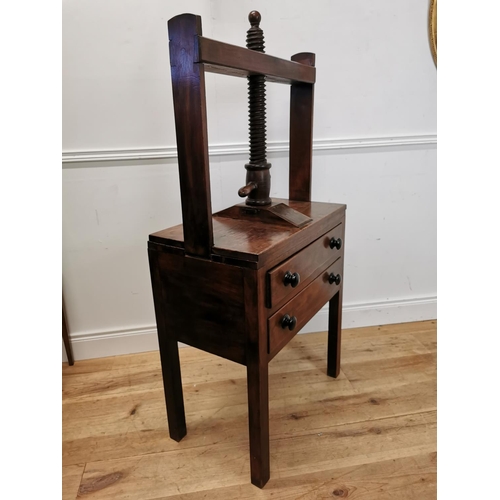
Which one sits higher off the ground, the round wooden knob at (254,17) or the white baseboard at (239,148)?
the round wooden knob at (254,17)

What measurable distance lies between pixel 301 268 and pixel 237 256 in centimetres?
28

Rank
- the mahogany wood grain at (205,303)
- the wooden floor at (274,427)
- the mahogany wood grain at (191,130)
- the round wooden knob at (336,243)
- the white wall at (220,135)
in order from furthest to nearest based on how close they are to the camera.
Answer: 1. the white wall at (220,135)
2. the round wooden knob at (336,243)
3. the wooden floor at (274,427)
4. the mahogany wood grain at (205,303)
5. the mahogany wood grain at (191,130)

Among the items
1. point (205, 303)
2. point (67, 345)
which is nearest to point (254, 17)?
point (205, 303)

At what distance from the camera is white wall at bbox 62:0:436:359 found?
5.21 ft

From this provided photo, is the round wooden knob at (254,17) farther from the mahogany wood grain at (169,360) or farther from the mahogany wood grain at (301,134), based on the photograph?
the mahogany wood grain at (169,360)

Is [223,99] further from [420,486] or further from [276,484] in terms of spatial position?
[420,486]

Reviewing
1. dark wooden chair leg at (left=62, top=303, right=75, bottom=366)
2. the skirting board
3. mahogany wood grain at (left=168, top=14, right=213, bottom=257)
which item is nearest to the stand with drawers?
mahogany wood grain at (left=168, top=14, right=213, bottom=257)

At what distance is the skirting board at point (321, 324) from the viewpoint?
6.14 ft

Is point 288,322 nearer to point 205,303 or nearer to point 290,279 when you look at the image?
point 290,279

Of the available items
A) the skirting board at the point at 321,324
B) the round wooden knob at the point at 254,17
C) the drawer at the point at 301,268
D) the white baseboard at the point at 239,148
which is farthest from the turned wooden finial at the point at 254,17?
the skirting board at the point at 321,324

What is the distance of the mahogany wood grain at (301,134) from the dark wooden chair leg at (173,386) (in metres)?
0.78

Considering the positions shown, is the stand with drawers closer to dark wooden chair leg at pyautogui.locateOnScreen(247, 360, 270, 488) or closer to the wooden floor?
dark wooden chair leg at pyautogui.locateOnScreen(247, 360, 270, 488)

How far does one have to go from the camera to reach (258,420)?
115 cm

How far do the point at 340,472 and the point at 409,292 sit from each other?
1.16 metres
